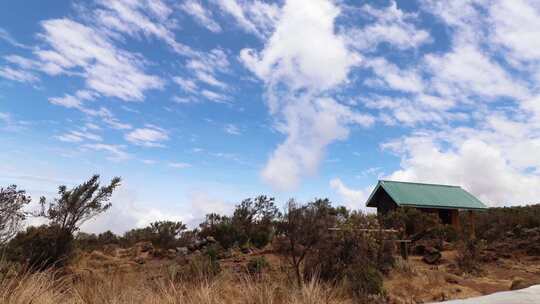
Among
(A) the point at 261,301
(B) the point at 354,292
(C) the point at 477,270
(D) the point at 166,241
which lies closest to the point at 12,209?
(A) the point at 261,301

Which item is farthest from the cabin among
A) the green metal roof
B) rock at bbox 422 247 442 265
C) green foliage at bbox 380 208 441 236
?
rock at bbox 422 247 442 265

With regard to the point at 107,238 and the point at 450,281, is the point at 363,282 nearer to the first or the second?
the point at 450,281

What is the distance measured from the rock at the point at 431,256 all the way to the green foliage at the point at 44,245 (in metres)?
13.7

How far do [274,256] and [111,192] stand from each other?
6.95m

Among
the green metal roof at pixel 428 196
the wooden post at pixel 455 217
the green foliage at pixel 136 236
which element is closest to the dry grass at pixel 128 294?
the green foliage at pixel 136 236

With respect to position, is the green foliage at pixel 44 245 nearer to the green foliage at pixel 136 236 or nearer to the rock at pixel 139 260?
the rock at pixel 139 260

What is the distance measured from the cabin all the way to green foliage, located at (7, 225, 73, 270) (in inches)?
657

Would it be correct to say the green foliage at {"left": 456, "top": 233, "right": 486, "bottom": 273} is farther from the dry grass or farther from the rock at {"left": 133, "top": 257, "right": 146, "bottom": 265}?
the rock at {"left": 133, "top": 257, "right": 146, "bottom": 265}

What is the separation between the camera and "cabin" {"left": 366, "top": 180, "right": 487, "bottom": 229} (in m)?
24.2

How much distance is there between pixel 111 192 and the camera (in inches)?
646

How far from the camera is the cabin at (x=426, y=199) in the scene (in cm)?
2419

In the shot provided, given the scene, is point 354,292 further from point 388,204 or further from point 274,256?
point 388,204

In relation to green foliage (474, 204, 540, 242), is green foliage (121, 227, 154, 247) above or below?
below

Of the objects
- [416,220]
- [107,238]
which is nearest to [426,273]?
[416,220]
